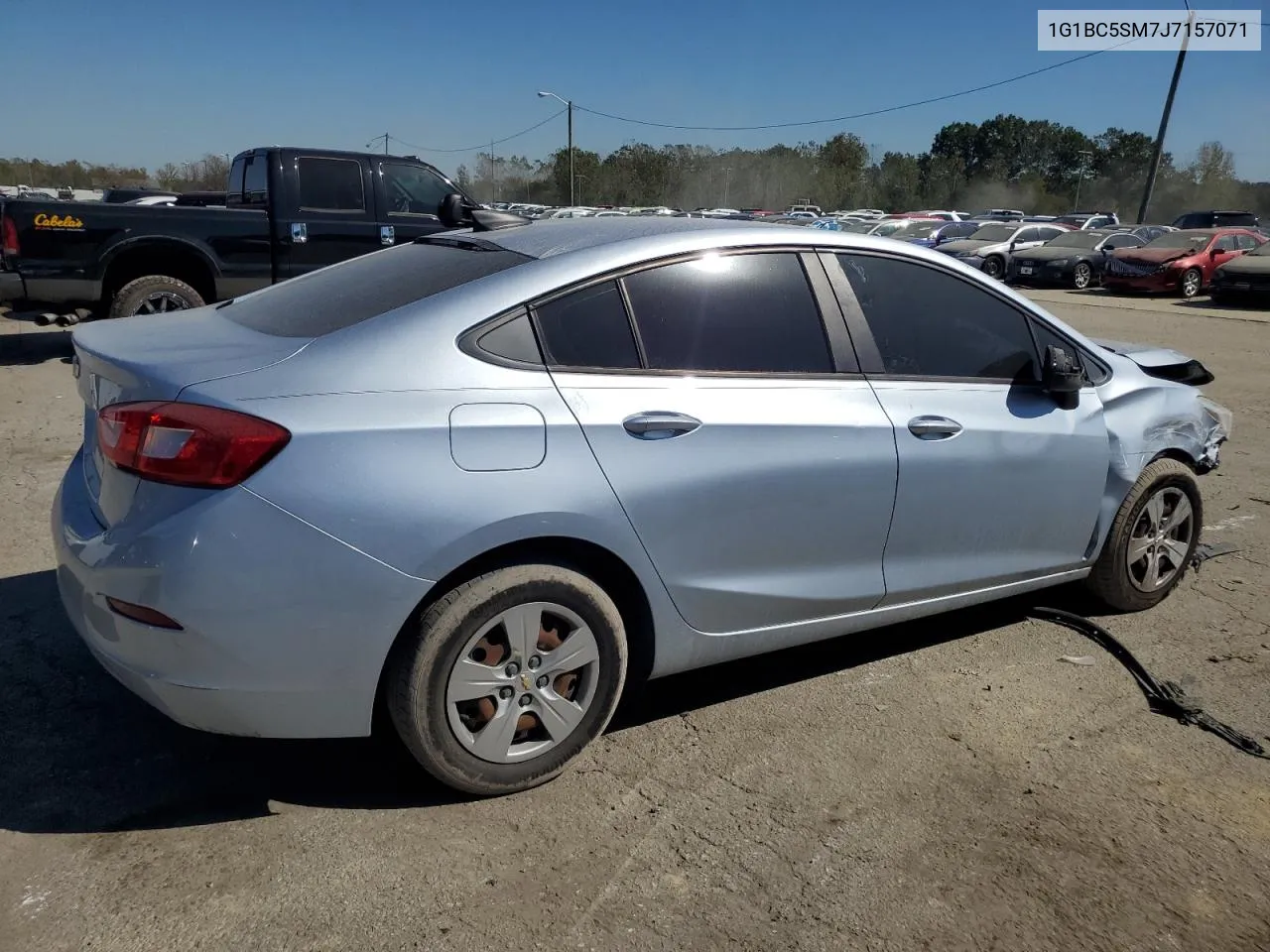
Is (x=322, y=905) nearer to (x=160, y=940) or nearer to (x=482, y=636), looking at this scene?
(x=160, y=940)

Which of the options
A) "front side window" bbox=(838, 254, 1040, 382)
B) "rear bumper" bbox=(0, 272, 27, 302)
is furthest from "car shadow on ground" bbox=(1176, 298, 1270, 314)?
"rear bumper" bbox=(0, 272, 27, 302)

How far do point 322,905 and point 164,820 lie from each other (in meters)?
0.63

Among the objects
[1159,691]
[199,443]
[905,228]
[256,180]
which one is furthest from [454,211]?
[905,228]

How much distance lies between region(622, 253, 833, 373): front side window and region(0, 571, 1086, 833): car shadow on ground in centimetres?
113

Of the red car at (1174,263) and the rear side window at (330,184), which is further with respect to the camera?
the red car at (1174,263)

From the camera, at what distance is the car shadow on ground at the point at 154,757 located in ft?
9.41

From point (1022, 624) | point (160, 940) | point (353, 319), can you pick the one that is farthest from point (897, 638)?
point (160, 940)

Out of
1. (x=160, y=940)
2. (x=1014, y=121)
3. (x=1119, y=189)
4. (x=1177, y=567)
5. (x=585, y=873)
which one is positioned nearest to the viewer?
(x=160, y=940)

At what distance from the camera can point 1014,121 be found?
87.6 metres

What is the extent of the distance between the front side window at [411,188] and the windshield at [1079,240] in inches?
797

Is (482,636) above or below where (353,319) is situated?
below

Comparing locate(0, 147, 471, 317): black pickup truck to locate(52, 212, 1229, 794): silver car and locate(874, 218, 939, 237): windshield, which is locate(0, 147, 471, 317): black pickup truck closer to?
locate(52, 212, 1229, 794): silver car

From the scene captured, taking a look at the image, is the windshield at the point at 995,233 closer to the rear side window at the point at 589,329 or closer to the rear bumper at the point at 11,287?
the rear bumper at the point at 11,287

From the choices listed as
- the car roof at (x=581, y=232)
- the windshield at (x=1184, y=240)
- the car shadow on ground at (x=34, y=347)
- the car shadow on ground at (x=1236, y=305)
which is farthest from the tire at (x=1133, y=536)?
the windshield at (x=1184, y=240)
